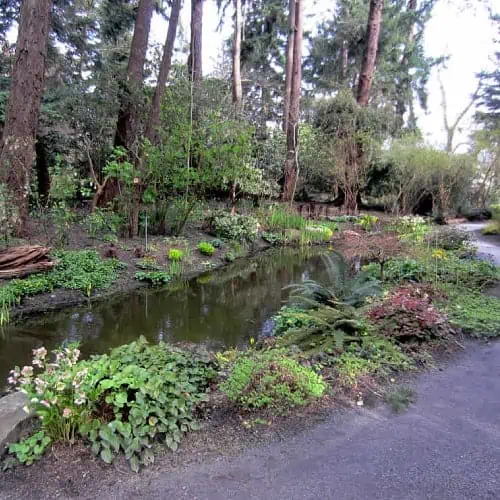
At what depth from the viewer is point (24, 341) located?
4574mm

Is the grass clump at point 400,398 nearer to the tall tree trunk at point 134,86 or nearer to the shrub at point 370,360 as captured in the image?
the shrub at point 370,360

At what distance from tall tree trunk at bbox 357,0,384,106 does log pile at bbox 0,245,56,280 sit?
13931mm

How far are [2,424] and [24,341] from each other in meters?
2.80

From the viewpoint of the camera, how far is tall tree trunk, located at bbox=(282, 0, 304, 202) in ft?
46.2

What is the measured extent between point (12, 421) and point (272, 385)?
151 centimetres

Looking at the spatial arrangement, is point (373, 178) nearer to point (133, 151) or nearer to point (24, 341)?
point (133, 151)

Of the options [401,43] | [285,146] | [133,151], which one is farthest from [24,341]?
[401,43]

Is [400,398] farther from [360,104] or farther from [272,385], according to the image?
[360,104]

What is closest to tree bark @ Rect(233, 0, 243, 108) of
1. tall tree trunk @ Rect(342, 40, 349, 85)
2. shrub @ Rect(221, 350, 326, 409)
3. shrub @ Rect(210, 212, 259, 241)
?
tall tree trunk @ Rect(342, 40, 349, 85)

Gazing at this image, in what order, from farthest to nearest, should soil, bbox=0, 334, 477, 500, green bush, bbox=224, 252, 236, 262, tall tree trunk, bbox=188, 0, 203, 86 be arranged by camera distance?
tall tree trunk, bbox=188, 0, 203, 86 → green bush, bbox=224, 252, 236, 262 → soil, bbox=0, 334, 477, 500

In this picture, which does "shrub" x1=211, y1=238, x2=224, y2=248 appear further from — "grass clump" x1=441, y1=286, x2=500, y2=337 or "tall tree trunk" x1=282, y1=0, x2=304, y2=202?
"grass clump" x1=441, y1=286, x2=500, y2=337

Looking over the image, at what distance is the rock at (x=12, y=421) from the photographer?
6.60 feet

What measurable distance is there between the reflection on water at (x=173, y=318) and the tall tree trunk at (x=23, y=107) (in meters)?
2.60

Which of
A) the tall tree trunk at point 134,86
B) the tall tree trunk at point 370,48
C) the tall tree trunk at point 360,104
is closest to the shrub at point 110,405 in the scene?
the tall tree trunk at point 134,86
